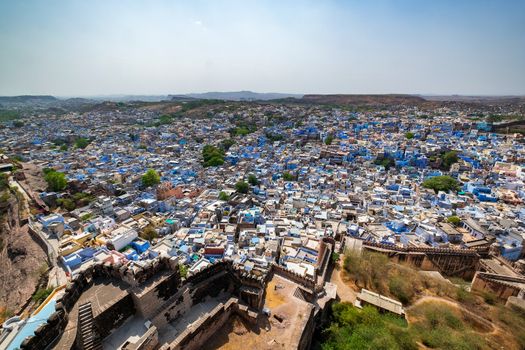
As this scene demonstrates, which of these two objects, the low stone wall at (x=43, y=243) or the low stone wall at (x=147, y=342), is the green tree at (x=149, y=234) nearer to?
the low stone wall at (x=43, y=243)

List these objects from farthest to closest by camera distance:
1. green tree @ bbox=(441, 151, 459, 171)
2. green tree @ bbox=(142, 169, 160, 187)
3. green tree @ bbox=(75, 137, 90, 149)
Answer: green tree @ bbox=(75, 137, 90, 149) → green tree @ bbox=(441, 151, 459, 171) → green tree @ bbox=(142, 169, 160, 187)

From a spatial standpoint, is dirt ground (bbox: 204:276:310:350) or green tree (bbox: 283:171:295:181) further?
green tree (bbox: 283:171:295:181)

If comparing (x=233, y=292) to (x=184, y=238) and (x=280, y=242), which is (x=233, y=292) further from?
(x=184, y=238)

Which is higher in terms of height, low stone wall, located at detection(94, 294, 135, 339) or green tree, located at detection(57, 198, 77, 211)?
low stone wall, located at detection(94, 294, 135, 339)

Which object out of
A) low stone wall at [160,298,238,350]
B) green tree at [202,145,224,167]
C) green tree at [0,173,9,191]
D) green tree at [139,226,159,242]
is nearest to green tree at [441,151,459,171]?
green tree at [202,145,224,167]

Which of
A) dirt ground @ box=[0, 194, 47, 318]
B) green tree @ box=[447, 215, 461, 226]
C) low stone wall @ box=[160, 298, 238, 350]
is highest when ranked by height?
low stone wall @ box=[160, 298, 238, 350]

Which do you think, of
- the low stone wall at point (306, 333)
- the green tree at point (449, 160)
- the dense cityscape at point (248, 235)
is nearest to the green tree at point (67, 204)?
the dense cityscape at point (248, 235)

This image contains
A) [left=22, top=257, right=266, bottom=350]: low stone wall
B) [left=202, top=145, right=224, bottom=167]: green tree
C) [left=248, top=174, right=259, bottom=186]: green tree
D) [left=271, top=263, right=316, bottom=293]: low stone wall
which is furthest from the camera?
[left=202, top=145, right=224, bottom=167]: green tree

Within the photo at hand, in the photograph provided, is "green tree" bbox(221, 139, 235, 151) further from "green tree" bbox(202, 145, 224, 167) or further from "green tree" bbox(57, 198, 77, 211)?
"green tree" bbox(57, 198, 77, 211)

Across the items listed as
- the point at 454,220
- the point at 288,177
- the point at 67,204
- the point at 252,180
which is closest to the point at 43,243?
the point at 67,204
